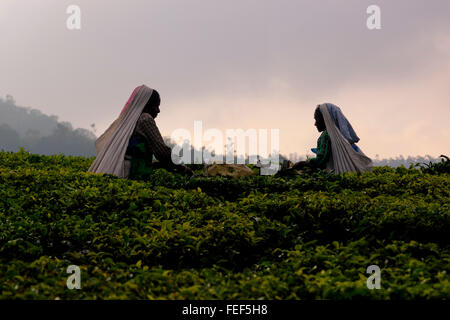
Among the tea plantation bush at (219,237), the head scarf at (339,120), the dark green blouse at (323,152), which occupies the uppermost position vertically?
the head scarf at (339,120)

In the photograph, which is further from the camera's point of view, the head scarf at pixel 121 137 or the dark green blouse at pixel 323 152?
the dark green blouse at pixel 323 152

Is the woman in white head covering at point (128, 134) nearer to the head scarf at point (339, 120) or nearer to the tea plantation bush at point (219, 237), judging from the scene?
the tea plantation bush at point (219, 237)

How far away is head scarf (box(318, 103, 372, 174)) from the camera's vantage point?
9523 mm

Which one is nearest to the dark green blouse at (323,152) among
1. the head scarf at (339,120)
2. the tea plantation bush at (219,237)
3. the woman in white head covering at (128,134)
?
the head scarf at (339,120)

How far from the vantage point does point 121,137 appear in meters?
8.57

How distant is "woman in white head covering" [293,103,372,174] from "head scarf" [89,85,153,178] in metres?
3.30

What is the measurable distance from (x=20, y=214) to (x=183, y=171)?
317 cm

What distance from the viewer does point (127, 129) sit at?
859 cm

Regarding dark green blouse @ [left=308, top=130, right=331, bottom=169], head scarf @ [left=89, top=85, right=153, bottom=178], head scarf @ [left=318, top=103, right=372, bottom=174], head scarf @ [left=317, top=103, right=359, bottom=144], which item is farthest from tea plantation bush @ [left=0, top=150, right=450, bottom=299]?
head scarf @ [left=317, top=103, right=359, bottom=144]

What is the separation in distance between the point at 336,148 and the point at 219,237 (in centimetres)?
475

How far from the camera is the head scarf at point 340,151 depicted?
952 cm

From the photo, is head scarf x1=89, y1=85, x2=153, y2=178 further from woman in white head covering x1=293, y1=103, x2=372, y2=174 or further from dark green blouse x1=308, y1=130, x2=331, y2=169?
dark green blouse x1=308, y1=130, x2=331, y2=169
